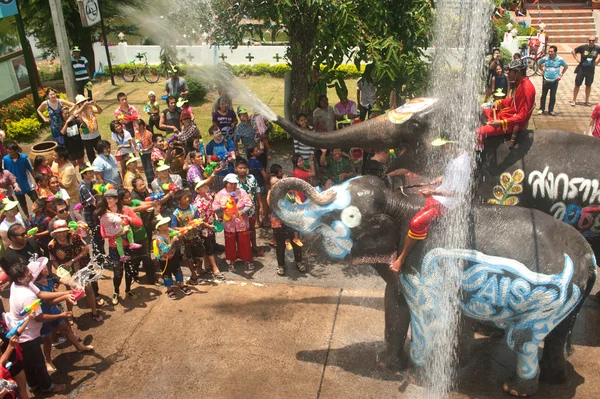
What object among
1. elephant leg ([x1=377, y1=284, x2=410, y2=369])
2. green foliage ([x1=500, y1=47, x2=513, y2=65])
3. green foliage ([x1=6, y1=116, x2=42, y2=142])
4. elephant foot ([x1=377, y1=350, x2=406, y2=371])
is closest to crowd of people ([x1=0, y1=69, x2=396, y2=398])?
elephant leg ([x1=377, y1=284, x2=410, y2=369])

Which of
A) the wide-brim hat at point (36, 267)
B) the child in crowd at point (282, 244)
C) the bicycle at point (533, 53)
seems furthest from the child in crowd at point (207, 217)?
the bicycle at point (533, 53)

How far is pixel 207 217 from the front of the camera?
25.2 ft

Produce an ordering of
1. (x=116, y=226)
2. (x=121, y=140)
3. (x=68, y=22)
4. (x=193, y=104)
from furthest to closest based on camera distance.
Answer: (x=68, y=22), (x=193, y=104), (x=121, y=140), (x=116, y=226)

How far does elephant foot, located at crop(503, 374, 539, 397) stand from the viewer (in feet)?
17.7

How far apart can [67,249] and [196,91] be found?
960 centimetres

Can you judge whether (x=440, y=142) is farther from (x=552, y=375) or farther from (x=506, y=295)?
(x=552, y=375)

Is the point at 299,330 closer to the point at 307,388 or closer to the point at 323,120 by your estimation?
the point at 307,388

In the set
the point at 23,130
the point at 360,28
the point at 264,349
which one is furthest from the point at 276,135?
the point at 264,349

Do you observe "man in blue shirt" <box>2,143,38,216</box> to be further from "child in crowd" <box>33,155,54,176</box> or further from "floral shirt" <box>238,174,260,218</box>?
"floral shirt" <box>238,174,260,218</box>

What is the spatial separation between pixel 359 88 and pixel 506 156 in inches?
232

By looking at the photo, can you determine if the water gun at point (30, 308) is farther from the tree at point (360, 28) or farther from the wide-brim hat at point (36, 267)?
the tree at point (360, 28)

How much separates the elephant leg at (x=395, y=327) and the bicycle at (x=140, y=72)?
13914mm

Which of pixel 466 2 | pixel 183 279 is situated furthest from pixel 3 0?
pixel 466 2

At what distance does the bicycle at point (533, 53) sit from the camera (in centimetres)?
1706
